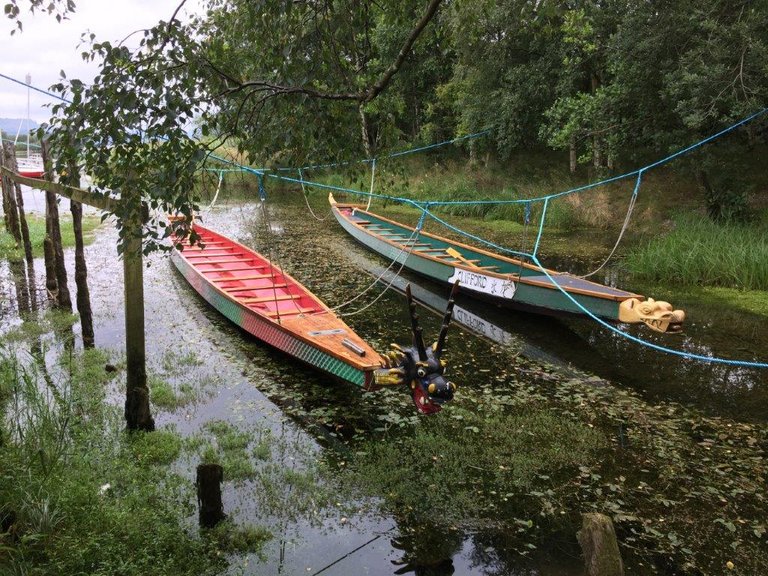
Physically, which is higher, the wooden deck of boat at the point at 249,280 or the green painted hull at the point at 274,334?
the wooden deck of boat at the point at 249,280

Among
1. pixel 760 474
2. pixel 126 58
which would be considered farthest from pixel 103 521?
pixel 760 474

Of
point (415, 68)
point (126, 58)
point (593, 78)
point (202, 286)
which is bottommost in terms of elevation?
point (202, 286)

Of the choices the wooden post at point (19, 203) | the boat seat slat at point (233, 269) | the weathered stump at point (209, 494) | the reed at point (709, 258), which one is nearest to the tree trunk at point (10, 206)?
the wooden post at point (19, 203)

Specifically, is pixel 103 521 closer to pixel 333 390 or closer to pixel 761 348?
pixel 333 390

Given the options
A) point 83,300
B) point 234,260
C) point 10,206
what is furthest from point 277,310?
point 10,206

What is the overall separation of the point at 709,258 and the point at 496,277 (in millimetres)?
4643

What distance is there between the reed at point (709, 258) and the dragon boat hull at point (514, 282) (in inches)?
122

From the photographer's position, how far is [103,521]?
4.03 meters

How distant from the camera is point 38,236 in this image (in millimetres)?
14414

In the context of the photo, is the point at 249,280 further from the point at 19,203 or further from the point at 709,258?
the point at 709,258

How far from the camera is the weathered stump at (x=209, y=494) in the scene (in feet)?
14.3

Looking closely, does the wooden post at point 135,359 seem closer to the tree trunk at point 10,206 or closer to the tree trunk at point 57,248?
the tree trunk at point 57,248

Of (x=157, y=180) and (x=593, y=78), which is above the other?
(x=593, y=78)

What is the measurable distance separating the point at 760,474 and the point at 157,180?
18.7 ft
